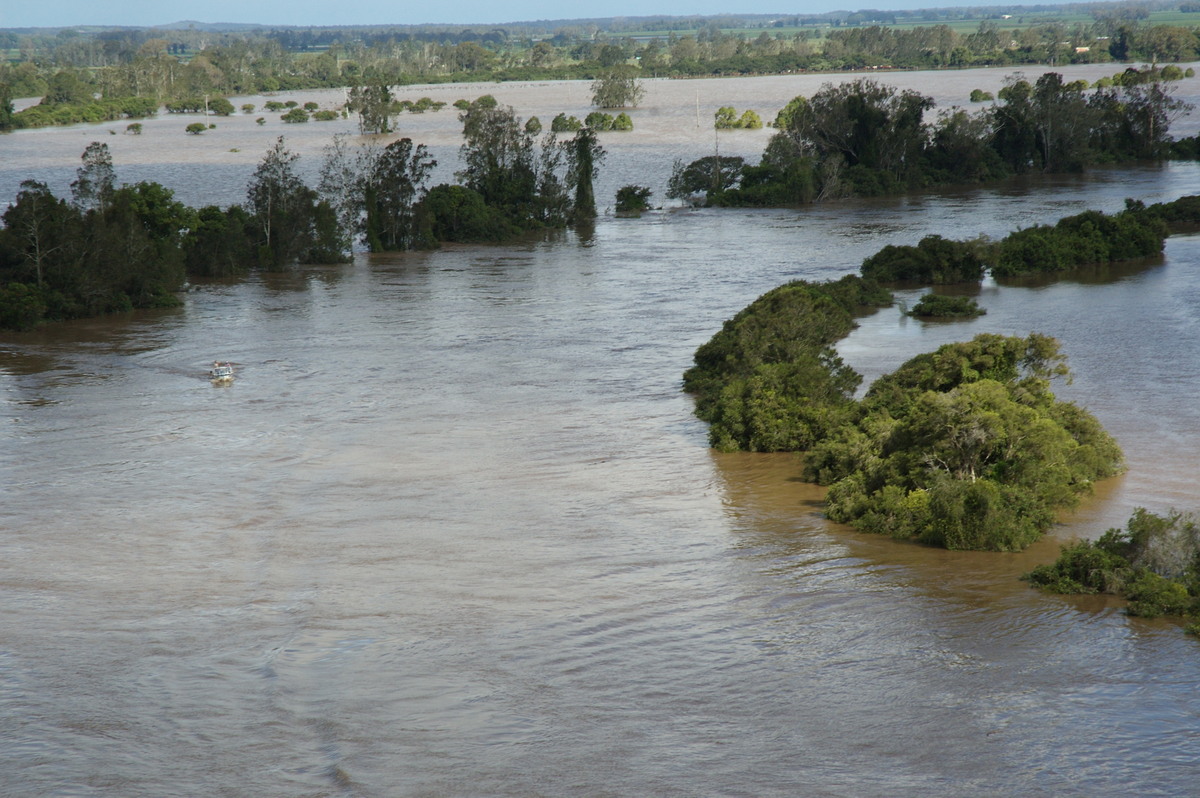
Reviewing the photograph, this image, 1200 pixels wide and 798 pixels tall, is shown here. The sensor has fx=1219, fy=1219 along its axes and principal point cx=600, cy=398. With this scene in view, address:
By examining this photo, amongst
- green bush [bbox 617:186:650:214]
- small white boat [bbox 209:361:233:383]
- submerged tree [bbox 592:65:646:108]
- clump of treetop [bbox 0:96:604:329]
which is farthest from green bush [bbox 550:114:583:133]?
small white boat [bbox 209:361:233:383]

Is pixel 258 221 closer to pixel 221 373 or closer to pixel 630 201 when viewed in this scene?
pixel 221 373

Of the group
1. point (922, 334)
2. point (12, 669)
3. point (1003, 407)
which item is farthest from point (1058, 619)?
point (922, 334)

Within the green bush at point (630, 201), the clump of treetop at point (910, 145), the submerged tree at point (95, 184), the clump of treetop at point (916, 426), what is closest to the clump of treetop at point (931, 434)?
the clump of treetop at point (916, 426)

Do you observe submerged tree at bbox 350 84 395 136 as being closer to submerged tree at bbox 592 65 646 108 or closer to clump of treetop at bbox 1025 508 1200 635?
submerged tree at bbox 592 65 646 108

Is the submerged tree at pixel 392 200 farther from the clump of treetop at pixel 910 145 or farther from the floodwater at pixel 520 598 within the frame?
the floodwater at pixel 520 598

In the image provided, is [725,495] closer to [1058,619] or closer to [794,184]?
[1058,619]

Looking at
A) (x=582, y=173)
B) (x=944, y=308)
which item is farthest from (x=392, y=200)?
(x=944, y=308)

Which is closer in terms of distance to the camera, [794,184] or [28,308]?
[28,308]
